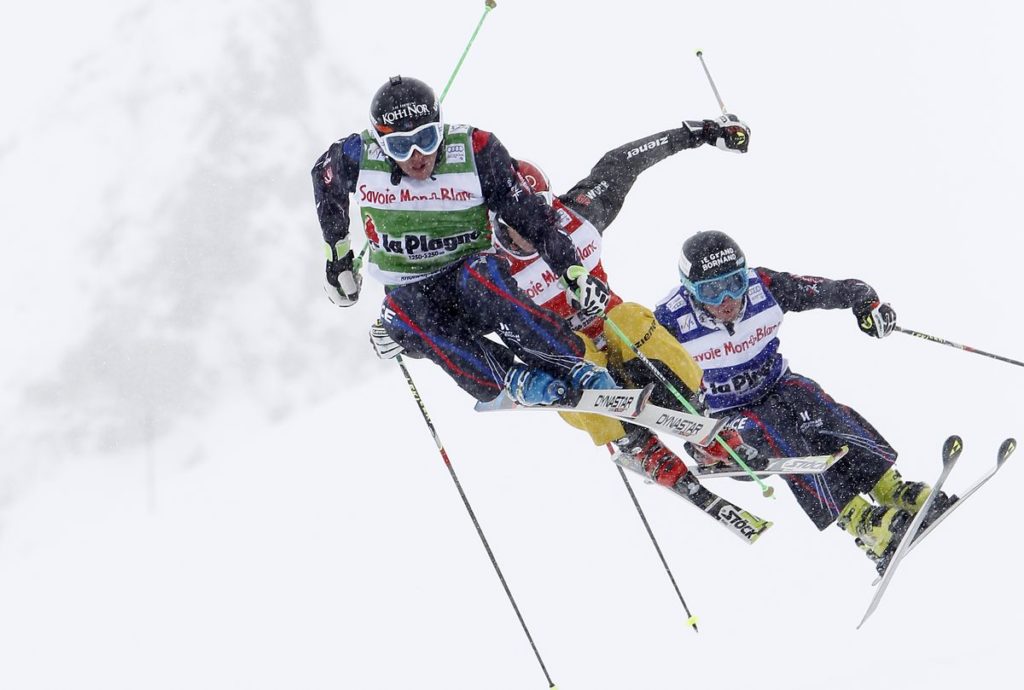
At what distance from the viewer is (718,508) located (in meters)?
6.06

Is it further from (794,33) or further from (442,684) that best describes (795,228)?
(442,684)

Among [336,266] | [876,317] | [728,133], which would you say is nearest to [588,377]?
[336,266]

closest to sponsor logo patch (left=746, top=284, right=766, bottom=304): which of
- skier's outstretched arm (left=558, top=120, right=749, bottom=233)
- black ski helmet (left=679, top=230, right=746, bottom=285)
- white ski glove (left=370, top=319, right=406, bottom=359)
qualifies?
black ski helmet (left=679, top=230, right=746, bottom=285)

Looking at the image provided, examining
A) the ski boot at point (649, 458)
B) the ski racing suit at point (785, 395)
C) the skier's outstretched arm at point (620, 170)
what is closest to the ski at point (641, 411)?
the ski boot at point (649, 458)

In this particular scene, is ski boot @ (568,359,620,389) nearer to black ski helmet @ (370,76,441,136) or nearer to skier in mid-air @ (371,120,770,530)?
skier in mid-air @ (371,120,770,530)

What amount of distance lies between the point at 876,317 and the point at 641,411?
4.86 feet

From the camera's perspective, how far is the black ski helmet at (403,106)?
18.0 feet

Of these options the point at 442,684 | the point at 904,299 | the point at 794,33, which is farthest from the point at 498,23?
the point at 442,684

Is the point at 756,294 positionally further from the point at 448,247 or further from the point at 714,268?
the point at 448,247

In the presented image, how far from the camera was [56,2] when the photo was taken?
2352cm

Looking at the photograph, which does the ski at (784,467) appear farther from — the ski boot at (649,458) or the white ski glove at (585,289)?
the white ski glove at (585,289)

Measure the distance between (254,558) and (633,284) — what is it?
598 cm

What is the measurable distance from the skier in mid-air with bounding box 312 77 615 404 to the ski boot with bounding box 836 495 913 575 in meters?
1.70

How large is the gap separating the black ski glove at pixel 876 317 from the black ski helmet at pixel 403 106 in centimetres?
255
